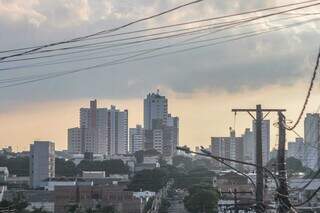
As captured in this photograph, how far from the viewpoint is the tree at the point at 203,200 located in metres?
75.2

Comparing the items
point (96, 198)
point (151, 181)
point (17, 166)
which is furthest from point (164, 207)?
point (17, 166)

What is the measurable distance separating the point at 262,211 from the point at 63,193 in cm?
6284

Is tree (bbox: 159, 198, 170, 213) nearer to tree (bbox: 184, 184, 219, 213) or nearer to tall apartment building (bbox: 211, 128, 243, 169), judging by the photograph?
tree (bbox: 184, 184, 219, 213)

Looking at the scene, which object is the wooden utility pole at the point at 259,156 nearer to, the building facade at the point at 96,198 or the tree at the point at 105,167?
the building facade at the point at 96,198

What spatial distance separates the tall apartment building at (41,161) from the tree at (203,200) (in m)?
49.6

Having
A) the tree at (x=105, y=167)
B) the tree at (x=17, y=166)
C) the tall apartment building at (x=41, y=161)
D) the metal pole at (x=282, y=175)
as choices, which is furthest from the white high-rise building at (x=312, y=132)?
the tree at (x=17, y=166)

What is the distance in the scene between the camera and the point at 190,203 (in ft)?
259

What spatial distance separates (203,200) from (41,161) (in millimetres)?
55831

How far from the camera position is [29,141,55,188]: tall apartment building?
125688mm

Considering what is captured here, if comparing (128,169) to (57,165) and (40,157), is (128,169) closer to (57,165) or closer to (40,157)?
(57,165)

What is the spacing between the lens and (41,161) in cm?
12681

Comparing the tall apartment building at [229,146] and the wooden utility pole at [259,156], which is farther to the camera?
the tall apartment building at [229,146]

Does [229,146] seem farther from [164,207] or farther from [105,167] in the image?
[164,207]

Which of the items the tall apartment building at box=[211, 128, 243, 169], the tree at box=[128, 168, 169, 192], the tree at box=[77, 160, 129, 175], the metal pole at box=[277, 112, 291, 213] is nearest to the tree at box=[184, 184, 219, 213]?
the tree at box=[128, 168, 169, 192]
